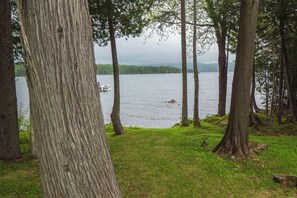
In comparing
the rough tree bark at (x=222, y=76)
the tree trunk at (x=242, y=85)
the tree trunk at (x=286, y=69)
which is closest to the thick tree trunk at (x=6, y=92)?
the tree trunk at (x=242, y=85)

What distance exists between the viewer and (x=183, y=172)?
22.5ft

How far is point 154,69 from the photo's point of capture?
182m

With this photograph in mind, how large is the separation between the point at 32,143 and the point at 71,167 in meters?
6.70

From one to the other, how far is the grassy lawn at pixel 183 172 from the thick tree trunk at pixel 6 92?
2.06ft

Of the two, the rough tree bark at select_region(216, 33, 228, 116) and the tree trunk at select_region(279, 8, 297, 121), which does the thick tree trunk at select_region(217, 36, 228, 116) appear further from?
the tree trunk at select_region(279, 8, 297, 121)

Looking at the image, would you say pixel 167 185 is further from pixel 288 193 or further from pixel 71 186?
pixel 71 186

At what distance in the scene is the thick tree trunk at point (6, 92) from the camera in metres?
8.08

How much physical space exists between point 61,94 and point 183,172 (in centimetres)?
493

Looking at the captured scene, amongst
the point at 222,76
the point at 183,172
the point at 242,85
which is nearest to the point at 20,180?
the point at 183,172

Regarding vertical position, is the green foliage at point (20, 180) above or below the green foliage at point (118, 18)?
below

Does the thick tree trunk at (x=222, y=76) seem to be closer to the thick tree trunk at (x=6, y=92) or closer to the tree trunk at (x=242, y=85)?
the tree trunk at (x=242, y=85)

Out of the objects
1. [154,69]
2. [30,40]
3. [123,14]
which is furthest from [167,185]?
[154,69]

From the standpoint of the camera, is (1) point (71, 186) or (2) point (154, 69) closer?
(1) point (71, 186)

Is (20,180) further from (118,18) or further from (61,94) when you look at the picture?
(118,18)
